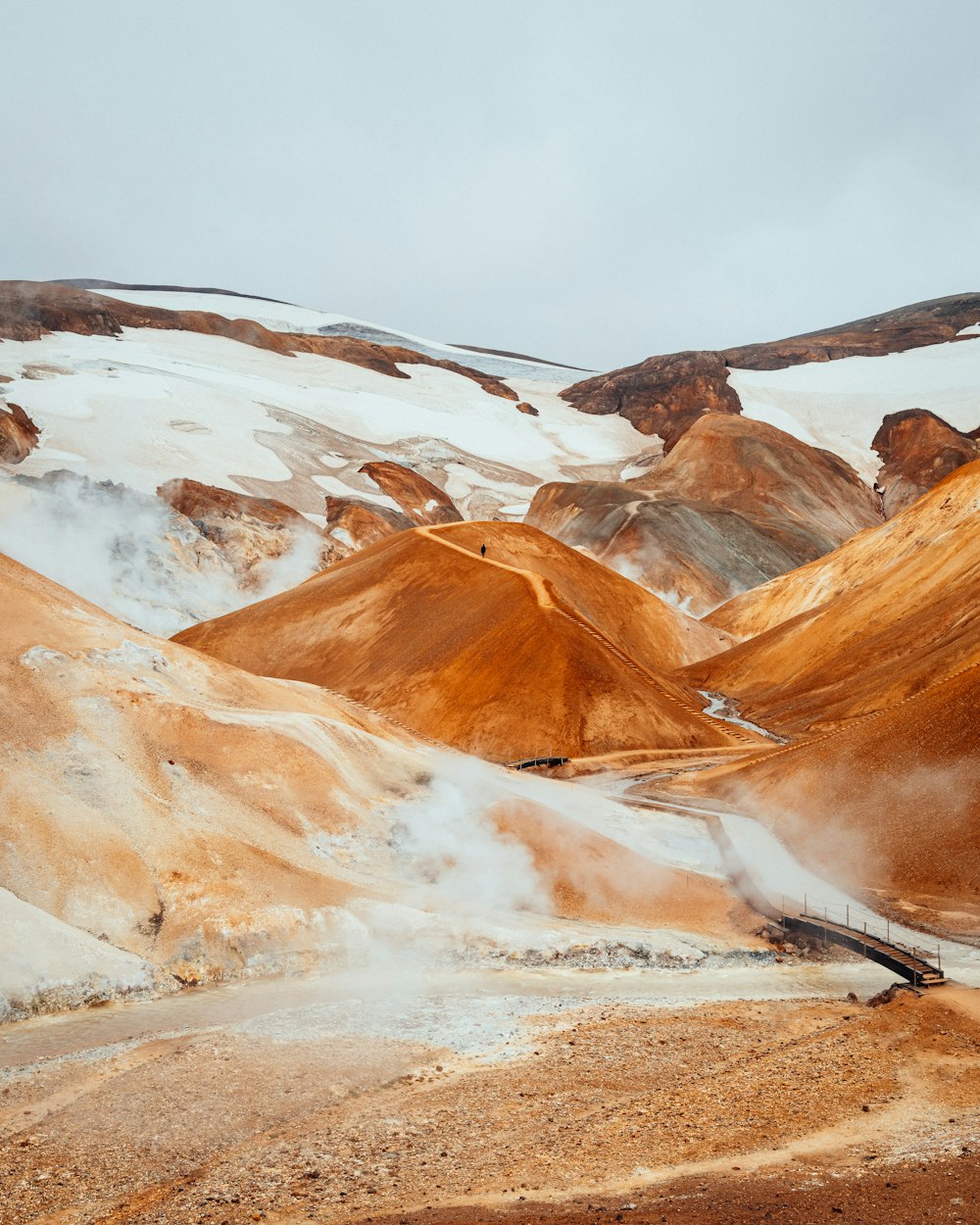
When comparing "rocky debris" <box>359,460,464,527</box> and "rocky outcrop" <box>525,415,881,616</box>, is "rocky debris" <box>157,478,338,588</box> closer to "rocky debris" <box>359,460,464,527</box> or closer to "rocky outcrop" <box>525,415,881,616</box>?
"rocky debris" <box>359,460,464,527</box>

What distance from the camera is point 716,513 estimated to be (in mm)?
94688

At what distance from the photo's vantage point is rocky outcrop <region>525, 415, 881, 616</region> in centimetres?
8638

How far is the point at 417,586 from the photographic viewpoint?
57.1m

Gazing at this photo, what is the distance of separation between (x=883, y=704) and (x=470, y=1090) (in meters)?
29.5

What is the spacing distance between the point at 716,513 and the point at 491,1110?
3309 inches

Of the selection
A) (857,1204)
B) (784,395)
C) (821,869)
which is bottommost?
(821,869)

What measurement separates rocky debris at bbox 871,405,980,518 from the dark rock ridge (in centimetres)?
2048

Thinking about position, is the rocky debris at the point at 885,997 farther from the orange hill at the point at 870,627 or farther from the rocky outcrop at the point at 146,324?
the rocky outcrop at the point at 146,324

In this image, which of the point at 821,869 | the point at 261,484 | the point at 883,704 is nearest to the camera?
the point at 821,869

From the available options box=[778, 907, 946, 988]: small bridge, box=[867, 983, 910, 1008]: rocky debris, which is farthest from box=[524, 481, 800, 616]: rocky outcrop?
box=[867, 983, 910, 1008]: rocky debris

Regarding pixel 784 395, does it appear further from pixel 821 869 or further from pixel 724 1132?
pixel 724 1132

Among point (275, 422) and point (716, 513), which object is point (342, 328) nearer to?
point (275, 422)

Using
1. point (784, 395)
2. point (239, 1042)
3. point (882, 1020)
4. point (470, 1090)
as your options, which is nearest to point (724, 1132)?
point (470, 1090)

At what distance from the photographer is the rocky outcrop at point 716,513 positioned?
86375 millimetres
